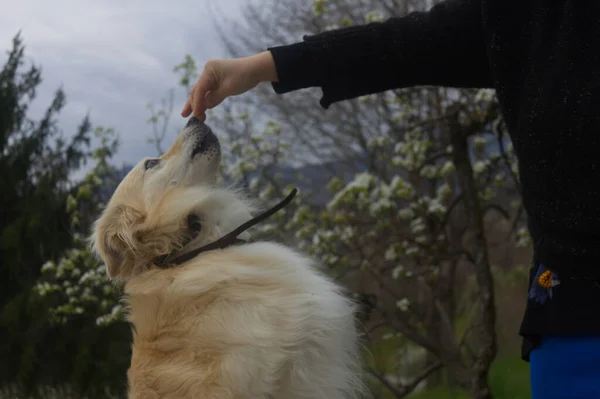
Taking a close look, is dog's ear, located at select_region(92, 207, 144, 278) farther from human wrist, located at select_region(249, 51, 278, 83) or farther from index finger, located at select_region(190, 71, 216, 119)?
human wrist, located at select_region(249, 51, 278, 83)

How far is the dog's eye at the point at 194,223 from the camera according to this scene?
2480 millimetres

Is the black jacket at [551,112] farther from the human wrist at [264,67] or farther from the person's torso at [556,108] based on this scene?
the human wrist at [264,67]

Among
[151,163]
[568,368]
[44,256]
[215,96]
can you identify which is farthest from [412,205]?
[44,256]

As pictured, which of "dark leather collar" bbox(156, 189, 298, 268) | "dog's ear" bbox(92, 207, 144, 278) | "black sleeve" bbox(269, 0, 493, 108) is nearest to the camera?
"black sleeve" bbox(269, 0, 493, 108)

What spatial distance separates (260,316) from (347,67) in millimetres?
926

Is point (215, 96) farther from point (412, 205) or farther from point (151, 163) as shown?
point (412, 205)

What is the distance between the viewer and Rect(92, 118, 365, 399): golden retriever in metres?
1.99

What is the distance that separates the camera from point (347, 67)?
1591mm

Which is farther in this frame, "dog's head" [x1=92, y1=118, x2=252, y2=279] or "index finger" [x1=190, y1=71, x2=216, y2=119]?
"dog's head" [x1=92, y1=118, x2=252, y2=279]

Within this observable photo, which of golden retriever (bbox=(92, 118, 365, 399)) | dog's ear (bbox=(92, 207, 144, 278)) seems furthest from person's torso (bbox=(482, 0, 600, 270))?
dog's ear (bbox=(92, 207, 144, 278))

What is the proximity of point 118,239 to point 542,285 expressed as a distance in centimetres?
171

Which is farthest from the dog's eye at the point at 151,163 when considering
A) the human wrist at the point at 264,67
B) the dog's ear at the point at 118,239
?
the human wrist at the point at 264,67

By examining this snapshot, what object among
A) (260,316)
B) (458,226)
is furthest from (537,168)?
(458,226)

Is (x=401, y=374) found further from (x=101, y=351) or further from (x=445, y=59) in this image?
(x=445, y=59)
